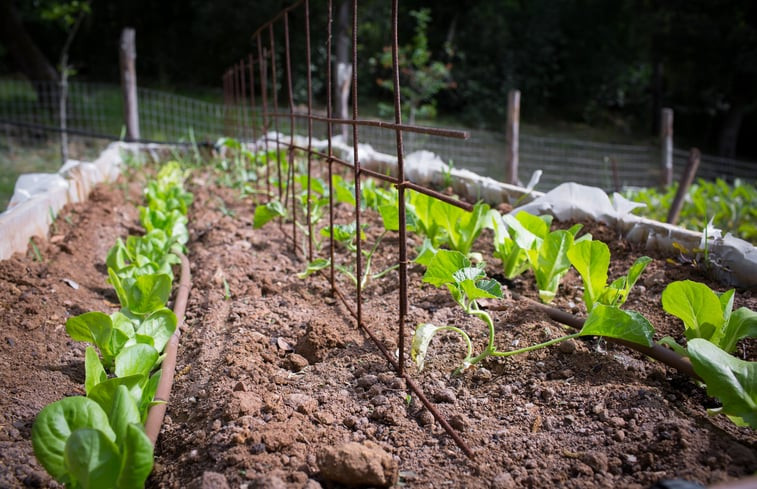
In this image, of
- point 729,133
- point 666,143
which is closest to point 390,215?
point 666,143

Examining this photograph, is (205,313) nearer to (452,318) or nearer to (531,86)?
(452,318)

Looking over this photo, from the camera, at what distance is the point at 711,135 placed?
54.4 feet

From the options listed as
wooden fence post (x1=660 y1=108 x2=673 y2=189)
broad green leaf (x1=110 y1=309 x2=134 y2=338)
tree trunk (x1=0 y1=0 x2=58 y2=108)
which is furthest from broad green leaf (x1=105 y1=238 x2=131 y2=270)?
tree trunk (x1=0 y1=0 x2=58 y2=108)

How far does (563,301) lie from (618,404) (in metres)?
0.69

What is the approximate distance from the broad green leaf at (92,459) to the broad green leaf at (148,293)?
0.88 metres

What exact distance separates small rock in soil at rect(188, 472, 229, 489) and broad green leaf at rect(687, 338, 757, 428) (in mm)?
1030

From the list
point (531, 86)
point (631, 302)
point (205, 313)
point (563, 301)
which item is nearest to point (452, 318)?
point (563, 301)

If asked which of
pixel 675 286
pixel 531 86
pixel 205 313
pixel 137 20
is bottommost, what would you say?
pixel 205 313

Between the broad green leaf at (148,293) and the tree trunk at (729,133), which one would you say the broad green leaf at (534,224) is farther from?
the tree trunk at (729,133)

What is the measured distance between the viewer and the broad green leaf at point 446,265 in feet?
5.25

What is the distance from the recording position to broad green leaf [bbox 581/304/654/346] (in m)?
1.49

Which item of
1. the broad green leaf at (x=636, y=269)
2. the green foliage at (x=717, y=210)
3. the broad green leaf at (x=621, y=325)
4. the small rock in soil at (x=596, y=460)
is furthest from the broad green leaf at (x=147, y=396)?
the green foliage at (x=717, y=210)

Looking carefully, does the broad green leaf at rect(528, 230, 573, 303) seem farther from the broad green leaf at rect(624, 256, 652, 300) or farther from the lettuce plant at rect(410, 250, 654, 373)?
the lettuce plant at rect(410, 250, 654, 373)

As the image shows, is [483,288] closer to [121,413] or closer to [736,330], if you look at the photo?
[736,330]
